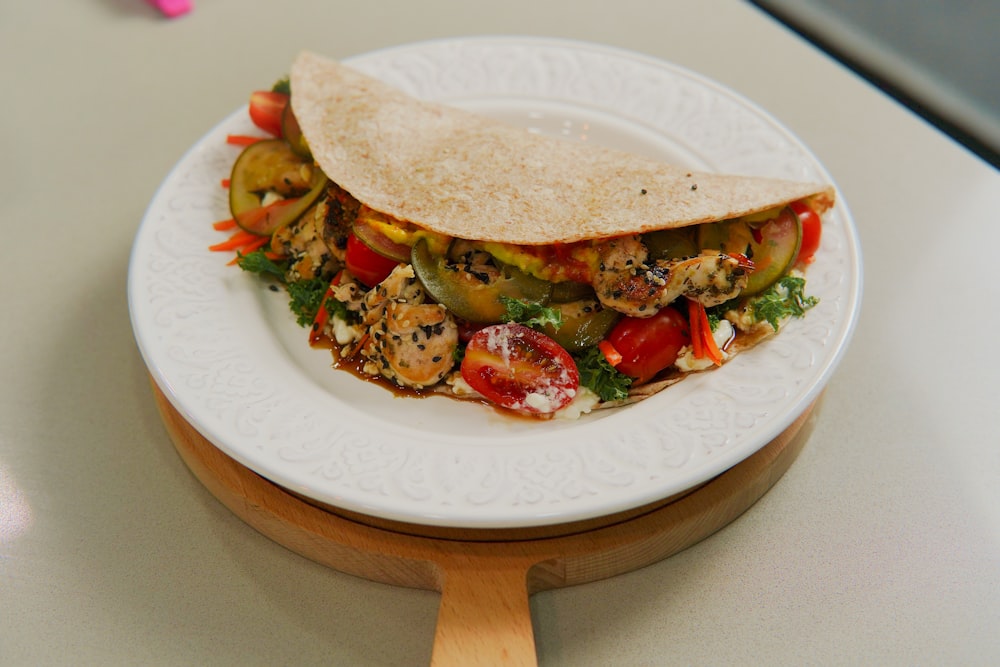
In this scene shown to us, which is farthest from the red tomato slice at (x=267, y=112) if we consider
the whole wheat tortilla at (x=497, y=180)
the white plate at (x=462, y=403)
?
the whole wheat tortilla at (x=497, y=180)

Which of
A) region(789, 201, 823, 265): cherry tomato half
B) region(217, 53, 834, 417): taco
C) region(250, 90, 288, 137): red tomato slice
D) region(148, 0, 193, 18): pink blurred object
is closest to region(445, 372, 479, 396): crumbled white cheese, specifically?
region(217, 53, 834, 417): taco

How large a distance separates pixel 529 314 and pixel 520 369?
194mm

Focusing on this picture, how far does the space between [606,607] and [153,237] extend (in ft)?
6.85

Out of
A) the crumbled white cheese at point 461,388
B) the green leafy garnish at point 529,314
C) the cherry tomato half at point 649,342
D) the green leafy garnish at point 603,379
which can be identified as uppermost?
the cherry tomato half at point 649,342

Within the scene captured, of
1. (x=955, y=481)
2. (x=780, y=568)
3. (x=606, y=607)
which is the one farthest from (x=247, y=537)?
(x=955, y=481)

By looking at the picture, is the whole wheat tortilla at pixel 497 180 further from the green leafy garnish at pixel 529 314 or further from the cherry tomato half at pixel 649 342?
the cherry tomato half at pixel 649 342

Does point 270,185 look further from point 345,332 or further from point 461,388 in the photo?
point 461,388

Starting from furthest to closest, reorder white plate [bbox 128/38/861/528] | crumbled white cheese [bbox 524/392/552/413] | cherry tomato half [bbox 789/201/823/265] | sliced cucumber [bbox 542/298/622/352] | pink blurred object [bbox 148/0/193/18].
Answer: pink blurred object [bbox 148/0/193/18] → cherry tomato half [bbox 789/201/823/265] → sliced cucumber [bbox 542/298/622/352] → crumbled white cheese [bbox 524/392/552/413] → white plate [bbox 128/38/861/528]

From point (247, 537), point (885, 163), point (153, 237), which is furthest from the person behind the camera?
point (885, 163)

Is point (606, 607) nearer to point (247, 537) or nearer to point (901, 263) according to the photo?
point (247, 537)

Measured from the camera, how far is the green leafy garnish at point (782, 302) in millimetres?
2781

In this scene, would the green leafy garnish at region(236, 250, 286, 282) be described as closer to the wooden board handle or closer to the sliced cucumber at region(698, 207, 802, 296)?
the wooden board handle

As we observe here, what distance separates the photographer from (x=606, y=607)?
8.21ft

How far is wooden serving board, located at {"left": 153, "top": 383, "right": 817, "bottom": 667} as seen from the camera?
2.30 meters
